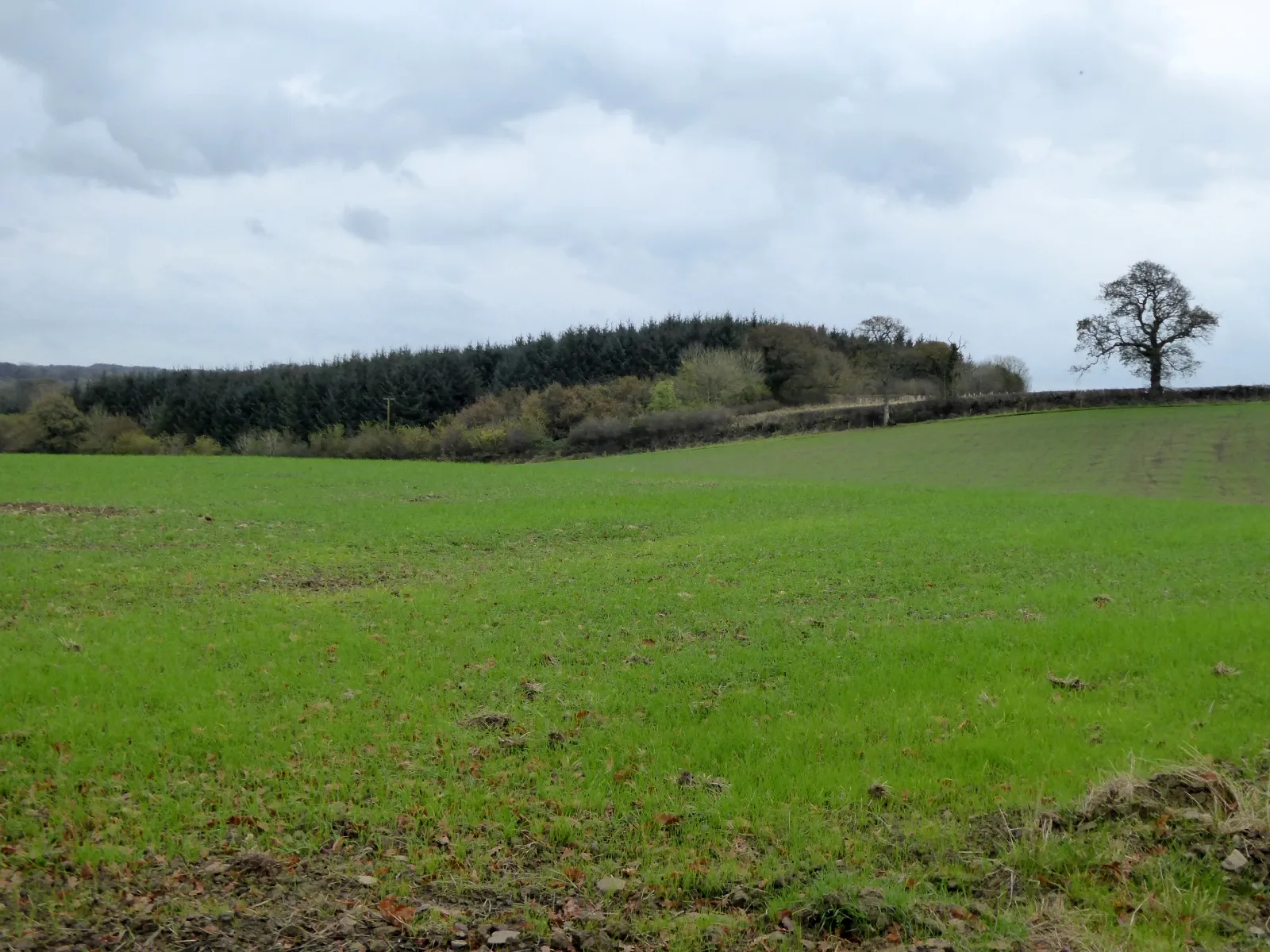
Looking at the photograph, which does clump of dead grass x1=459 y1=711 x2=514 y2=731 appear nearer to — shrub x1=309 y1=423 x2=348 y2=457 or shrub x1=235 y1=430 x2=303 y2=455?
shrub x1=309 y1=423 x2=348 y2=457

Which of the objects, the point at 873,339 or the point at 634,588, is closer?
the point at 634,588

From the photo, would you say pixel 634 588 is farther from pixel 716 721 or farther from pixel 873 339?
pixel 873 339

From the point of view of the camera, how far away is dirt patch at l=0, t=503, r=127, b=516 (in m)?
27.4

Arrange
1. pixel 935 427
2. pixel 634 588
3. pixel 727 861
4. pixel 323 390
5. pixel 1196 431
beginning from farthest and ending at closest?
pixel 323 390
pixel 935 427
pixel 1196 431
pixel 634 588
pixel 727 861

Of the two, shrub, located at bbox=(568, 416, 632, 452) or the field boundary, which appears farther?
shrub, located at bbox=(568, 416, 632, 452)

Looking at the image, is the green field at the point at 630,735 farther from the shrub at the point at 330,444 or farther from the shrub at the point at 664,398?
the shrub at the point at 330,444

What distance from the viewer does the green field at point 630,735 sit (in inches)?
259

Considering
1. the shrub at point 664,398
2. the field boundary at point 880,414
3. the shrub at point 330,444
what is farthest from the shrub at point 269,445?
the shrub at point 664,398

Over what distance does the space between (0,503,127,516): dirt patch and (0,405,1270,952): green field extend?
5.94m

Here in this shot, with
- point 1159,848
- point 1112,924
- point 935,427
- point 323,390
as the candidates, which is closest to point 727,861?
point 1112,924

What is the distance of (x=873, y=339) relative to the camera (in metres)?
136

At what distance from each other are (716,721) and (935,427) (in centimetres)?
7062

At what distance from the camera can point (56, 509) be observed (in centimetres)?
2841

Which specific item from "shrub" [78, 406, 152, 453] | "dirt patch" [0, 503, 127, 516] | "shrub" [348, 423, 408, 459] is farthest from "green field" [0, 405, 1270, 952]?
"shrub" [78, 406, 152, 453]
